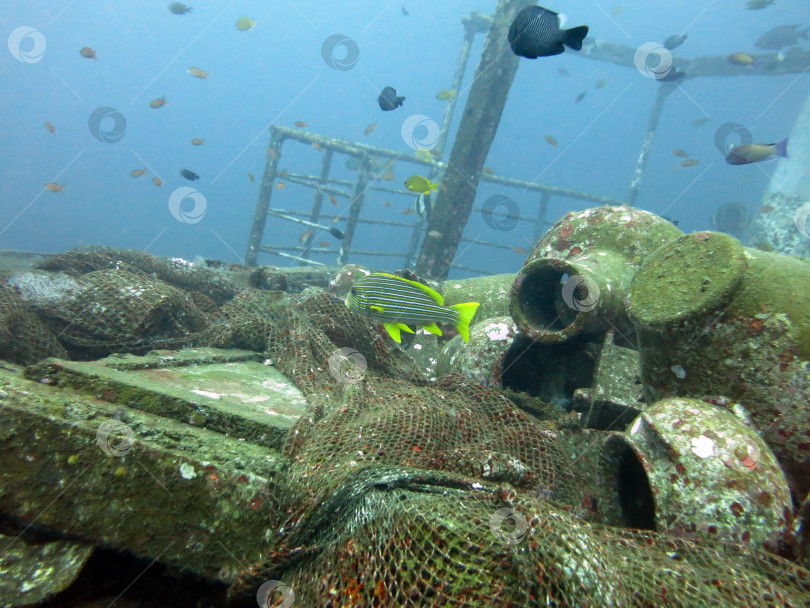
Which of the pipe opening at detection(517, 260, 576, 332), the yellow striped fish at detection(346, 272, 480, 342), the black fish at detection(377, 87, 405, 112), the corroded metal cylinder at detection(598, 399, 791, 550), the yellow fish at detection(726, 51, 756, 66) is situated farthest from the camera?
the yellow fish at detection(726, 51, 756, 66)

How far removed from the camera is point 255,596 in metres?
1.71

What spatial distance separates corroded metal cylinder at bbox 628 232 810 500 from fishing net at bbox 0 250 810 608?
950mm

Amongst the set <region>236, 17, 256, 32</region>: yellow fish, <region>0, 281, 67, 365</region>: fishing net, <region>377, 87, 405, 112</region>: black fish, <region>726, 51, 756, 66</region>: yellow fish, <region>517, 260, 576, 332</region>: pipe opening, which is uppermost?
<region>726, 51, 756, 66</region>: yellow fish

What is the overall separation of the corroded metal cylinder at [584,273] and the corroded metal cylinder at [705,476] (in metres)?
1.24

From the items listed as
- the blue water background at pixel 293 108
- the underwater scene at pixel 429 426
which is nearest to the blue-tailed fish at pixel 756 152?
the underwater scene at pixel 429 426

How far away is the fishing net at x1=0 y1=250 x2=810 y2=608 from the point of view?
1.33 meters

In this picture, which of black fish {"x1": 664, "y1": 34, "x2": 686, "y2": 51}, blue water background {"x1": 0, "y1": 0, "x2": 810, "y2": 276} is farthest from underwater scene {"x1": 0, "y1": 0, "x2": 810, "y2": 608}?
blue water background {"x1": 0, "y1": 0, "x2": 810, "y2": 276}

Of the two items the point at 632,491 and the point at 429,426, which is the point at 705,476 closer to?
the point at 632,491

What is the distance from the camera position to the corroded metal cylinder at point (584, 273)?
11.3 ft

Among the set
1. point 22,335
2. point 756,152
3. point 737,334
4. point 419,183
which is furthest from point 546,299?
point 756,152

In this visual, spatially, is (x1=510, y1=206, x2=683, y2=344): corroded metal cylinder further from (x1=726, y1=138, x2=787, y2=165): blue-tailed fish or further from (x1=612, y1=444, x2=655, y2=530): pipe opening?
(x1=726, y1=138, x2=787, y2=165): blue-tailed fish

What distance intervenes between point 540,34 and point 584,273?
2.35 metres

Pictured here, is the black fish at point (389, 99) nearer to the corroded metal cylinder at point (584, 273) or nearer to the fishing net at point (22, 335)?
the corroded metal cylinder at point (584, 273)

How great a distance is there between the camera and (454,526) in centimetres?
141
